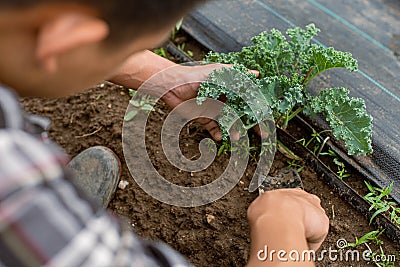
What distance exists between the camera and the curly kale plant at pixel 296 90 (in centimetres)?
199

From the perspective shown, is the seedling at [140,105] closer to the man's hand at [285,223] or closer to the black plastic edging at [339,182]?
the black plastic edging at [339,182]

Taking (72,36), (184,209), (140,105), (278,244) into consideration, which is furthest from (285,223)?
(140,105)

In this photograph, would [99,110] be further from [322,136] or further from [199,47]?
[322,136]

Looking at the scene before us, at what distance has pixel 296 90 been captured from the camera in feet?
6.55

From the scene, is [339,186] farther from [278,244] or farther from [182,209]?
[278,244]

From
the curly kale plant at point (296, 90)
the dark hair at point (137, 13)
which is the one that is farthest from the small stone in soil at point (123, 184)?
the dark hair at point (137, 13)

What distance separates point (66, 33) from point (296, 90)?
1240 mm

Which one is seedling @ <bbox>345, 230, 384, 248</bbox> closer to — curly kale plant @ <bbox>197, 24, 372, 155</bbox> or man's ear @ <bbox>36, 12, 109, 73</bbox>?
curly kale plant @ <bbox>197, 24, 372, 155</bbox>

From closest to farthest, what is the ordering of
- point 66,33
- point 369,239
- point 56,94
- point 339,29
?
1. point 66,33
2. point 56,94
3. point 369,239
4. point 339,29

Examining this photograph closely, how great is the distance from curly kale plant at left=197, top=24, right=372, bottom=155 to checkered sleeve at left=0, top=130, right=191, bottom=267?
1033mm

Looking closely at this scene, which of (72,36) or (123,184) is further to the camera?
(123,184)

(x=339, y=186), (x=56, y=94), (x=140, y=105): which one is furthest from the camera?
(x=140, y=105)

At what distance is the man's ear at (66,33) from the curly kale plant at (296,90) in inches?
42.9

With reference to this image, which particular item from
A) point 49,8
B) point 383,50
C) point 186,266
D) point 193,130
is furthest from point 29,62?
point 383,50
